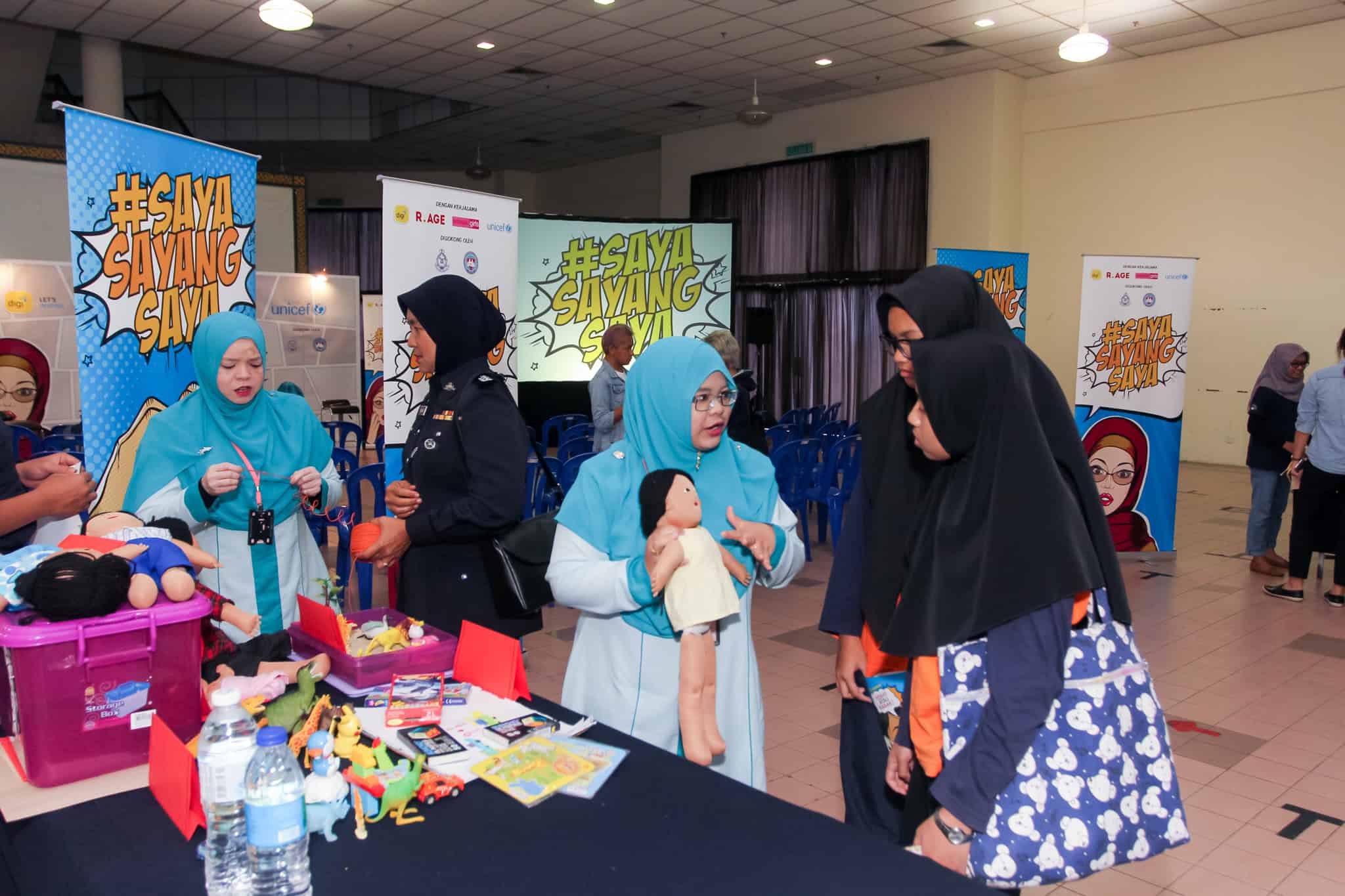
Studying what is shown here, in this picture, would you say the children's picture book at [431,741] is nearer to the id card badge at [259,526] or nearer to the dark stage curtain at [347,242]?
the id card badge at [259,526]

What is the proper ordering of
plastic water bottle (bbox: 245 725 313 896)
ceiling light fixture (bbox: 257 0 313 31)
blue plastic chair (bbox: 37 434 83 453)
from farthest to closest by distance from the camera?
ceiling light fixture (bbox: 257 0 313 31), blue plastic chair (bbox: 37 434 83 453), plastic water bottle (bbox: 245 725 313 896)

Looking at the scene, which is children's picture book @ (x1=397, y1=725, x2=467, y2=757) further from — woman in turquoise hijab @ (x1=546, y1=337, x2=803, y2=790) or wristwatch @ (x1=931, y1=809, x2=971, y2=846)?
wristwatch @ (x1=931, y1=809, x2=971, y2=846)

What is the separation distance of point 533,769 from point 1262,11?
981 centimetres

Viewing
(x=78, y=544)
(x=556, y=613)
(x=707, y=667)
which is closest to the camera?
(x=78, y=544)

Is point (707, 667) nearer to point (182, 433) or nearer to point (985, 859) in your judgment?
point (985, 859)

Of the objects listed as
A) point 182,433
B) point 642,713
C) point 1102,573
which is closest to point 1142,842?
point 1102,573

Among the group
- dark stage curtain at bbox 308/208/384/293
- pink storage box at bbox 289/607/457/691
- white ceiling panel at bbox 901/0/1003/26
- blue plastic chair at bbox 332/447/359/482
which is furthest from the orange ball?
dark stage curtain at bbox 308/208/384/293

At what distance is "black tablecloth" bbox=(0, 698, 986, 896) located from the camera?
47.3 inches

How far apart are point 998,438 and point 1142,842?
0.68m

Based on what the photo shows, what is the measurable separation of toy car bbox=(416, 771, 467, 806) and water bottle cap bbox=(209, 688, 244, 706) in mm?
299

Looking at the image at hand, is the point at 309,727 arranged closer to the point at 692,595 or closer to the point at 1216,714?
the point at 692,595

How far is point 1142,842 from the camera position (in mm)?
1473

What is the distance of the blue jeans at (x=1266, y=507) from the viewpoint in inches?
231

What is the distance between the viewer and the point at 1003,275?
25.5 ft
